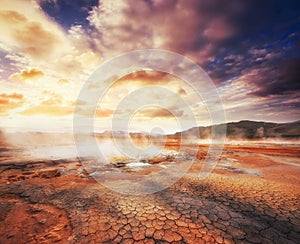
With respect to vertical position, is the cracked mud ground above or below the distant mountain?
below

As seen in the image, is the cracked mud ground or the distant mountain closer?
the cracked mud ground

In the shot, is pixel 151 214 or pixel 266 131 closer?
pixel 151 214

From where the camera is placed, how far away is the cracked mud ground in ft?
11.0

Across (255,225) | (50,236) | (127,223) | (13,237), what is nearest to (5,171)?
(13,237)

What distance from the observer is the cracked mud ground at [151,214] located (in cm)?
335

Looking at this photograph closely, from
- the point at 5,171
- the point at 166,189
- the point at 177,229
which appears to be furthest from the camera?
the point at 5,171

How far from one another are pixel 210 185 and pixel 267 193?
207cm

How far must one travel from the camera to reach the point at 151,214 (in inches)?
166

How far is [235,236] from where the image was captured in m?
3.37

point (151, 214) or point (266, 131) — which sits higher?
point (266, 131)

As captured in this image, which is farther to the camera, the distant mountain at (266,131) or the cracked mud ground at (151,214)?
the distant mountain at (266,131)

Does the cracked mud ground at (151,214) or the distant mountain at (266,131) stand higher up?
the distant mountain at (266,131)

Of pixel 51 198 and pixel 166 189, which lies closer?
pixel 51 198

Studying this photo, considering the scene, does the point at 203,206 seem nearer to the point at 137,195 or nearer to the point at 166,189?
the point at 166,189
